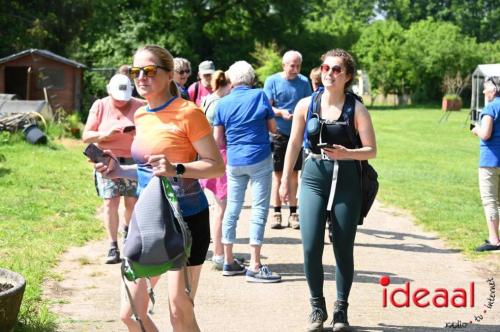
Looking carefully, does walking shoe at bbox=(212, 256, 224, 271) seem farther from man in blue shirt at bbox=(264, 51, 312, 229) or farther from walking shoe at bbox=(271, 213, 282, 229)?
walking shoe at bbox=(271, 213, 282, 229)

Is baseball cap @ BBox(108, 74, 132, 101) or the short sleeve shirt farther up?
baseball cap @ BBox(108, 74, 132, 101)

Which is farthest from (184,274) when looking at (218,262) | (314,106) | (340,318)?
(218,262)

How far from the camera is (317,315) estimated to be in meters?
5.82

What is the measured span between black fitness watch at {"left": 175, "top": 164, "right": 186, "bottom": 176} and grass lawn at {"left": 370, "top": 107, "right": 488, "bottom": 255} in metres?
5.30

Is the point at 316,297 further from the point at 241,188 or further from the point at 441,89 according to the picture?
the point at 441,89

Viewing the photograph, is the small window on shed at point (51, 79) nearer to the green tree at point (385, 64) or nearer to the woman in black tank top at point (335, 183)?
the woman in black tank top at point (335, 183)

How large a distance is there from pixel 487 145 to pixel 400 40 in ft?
208

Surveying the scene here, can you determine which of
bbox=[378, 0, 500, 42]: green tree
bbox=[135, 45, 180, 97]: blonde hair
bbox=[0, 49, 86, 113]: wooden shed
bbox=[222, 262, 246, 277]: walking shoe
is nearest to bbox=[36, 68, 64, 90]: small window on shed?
bbox=[0, 49, 86, 113]: wooden shed

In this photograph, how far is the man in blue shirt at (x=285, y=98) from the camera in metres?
9.57

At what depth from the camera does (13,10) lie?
→ 35375 millimetres

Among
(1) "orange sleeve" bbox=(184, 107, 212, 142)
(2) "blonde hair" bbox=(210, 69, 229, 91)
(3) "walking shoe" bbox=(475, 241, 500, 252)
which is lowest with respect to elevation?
(3) "walking shoe" bbox=(475, 241, 500, 252)

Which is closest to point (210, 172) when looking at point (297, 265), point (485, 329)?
point (485, 329)

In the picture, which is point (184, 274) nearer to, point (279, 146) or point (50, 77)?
point (279, 146)

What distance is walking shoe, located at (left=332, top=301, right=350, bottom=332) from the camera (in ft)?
19.2
